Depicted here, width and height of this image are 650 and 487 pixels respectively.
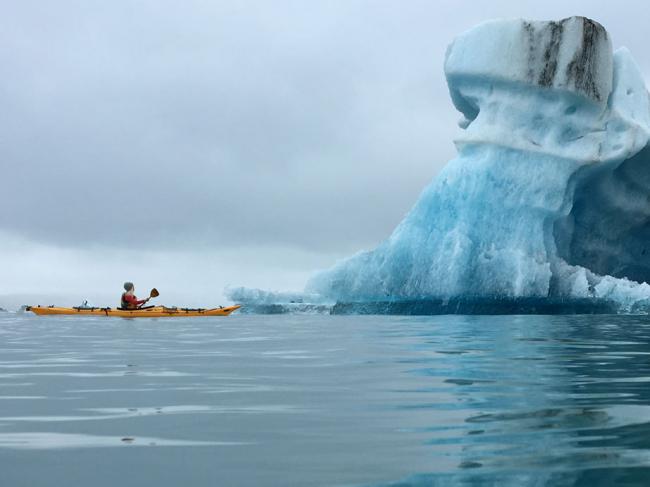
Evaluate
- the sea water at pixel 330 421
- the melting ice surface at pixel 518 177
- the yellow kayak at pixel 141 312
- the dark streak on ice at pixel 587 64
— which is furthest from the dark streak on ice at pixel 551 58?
the sea water at pixel 330 421

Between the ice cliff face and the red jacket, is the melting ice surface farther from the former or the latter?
the red jacket

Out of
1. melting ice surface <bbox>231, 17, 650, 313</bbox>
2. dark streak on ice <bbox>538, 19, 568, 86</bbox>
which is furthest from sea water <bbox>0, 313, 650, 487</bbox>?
dark streak on ice <bbox>538, 19, 568, 86</bbox>

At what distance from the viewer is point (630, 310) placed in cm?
2361

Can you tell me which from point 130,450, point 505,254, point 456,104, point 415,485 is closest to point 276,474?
point 415,485

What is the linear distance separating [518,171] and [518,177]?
181 mm

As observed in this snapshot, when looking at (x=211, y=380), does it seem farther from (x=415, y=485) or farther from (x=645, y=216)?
(x=645, y=216)

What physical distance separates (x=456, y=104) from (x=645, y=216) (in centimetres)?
708

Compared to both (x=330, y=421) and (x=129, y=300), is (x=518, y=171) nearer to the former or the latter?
(x=129, y=300)

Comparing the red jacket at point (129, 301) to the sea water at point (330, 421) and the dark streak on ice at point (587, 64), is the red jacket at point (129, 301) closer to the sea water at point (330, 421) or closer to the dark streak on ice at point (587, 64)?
the dark streak on ice at point (587, 64)

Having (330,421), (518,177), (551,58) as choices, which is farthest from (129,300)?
(330,421)

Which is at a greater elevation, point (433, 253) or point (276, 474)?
point (433, 253)

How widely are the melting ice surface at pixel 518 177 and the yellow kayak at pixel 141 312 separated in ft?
15.3

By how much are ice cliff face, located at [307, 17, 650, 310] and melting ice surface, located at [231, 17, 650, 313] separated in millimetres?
31

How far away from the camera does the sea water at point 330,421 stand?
2965 millimetres
